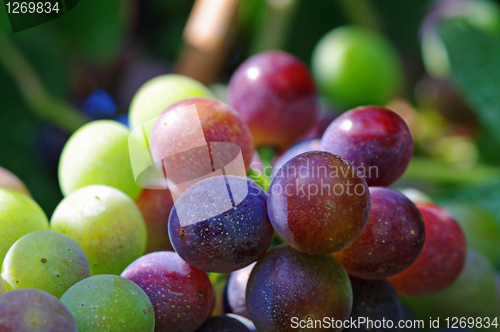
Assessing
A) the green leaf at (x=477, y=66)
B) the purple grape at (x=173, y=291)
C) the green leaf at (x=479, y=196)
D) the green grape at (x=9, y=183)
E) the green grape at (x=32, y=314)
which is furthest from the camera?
the green leaf at (x=477, y=66)

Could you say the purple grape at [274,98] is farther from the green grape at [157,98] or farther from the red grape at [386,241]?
the red grape at [386,241]

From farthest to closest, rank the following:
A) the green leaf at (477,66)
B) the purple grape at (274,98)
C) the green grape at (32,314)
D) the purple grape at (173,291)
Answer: the green leaf at (477,66) → the purple grape at (274,98) → the purple grape at (173,291) → the green grape at (32,314)

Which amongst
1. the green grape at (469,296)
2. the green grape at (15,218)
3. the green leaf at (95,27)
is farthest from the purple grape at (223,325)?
the green leaf at (95,27)

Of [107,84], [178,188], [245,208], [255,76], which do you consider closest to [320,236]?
[245,208]

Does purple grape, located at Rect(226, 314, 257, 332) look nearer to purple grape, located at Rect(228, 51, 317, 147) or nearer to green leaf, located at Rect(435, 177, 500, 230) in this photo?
purple grape, located at Rect(228, 51, 317, 147)

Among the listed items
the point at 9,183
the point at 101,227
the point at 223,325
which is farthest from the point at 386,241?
the point at 9,183

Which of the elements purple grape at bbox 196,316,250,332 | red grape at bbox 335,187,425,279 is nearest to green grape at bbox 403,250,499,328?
red grape at bbox 335,187,425,279
